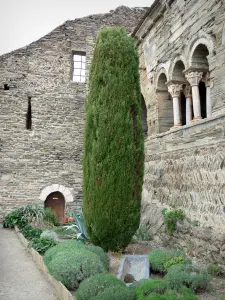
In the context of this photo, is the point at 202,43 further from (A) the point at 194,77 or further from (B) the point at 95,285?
(B) the point at 95,285

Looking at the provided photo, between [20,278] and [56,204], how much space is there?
676 cm

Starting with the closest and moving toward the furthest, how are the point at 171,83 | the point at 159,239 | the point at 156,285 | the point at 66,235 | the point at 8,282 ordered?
the point at 156,285
the point at 8,282
the point at 159,239
the point at 171,83
the point at 66,235

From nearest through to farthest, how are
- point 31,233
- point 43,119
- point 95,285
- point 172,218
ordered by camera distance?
point 95,285 → point 172,218 → point 31,233 → point 43,119

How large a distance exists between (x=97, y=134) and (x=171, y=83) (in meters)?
2.62

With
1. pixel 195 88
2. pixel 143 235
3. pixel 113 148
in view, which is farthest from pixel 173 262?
pixel 195 88

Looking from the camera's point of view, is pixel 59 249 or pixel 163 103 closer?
pixel 59 249

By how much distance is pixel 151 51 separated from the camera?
28.5 ft

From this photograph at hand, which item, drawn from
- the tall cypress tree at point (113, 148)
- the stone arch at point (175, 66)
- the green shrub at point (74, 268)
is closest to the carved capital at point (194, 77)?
the stone arch at point (175, 66)

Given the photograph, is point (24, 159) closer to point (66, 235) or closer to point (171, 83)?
→ point (66, 235)

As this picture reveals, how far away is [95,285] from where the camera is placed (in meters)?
3.45

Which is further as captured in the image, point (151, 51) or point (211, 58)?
point (151, 51)

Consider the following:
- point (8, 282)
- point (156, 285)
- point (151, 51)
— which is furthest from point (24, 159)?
point (156, 285)

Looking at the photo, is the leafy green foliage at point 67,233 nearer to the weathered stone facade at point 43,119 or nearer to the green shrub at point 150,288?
the weathered stone facade at point 43,119

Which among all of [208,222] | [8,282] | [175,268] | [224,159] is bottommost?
[8,282]
